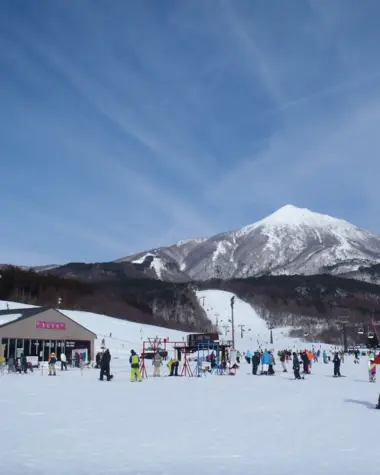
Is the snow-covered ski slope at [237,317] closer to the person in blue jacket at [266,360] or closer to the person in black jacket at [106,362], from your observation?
the person in blue jacket at [266,360]

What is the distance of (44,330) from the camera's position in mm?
45562

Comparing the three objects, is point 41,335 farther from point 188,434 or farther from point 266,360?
point 188,434

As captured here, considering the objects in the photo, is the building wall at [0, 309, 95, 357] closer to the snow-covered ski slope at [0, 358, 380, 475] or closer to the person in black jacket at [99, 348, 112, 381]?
the person in black jacket at [99, 348, 112, 381]

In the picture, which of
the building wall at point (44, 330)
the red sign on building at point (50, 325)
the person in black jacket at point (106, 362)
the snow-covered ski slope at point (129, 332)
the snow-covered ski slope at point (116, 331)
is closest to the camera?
the person in black jacket at point (106, 362)

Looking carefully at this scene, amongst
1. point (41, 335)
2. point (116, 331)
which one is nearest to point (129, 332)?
point (116, 331)

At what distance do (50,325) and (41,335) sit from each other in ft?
3.72

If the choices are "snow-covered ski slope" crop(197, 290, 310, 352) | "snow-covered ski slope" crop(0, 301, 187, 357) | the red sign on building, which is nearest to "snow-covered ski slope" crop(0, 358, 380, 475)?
the red sign on building

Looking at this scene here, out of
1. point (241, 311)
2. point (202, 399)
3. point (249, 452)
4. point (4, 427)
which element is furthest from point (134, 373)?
point (241, 311)

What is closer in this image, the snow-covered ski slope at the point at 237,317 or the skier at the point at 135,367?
the skier at the point at 135,367

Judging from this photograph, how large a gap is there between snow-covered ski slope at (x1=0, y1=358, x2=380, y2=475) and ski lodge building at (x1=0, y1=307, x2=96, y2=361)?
1033 inches

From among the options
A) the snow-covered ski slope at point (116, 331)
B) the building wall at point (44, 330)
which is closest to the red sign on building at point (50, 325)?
the building wall at point (44, 330)

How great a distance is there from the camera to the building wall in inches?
1695

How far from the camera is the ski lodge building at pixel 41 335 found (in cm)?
4281

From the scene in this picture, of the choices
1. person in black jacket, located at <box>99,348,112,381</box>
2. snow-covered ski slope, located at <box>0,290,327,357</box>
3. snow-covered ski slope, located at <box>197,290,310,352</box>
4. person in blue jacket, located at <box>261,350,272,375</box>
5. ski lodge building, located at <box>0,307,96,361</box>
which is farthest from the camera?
snow-covered ski slope, located at <box>197,290,310,352</box>
